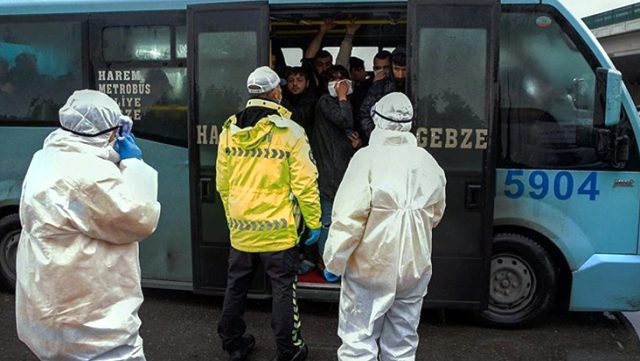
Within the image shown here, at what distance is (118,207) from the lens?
2.53 meters

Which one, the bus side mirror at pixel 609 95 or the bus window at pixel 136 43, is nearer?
the bus side mirror at pixel 609 95

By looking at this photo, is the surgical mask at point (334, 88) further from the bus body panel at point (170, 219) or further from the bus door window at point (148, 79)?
the bus body panel at point (170, 219)

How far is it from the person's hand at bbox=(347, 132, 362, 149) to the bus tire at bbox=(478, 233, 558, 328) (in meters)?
1.38

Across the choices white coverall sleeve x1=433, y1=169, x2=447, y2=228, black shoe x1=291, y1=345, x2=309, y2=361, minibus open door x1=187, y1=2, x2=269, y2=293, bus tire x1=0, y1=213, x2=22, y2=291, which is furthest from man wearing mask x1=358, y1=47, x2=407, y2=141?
bus tire x1=0, y1=213, x2=22, y2=291

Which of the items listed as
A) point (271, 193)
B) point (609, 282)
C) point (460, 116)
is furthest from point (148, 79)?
point (609, 282)

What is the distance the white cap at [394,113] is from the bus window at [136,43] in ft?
7.60

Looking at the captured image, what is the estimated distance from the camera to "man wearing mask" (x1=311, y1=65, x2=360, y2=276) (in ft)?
17.2

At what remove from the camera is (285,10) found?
15.4 ft

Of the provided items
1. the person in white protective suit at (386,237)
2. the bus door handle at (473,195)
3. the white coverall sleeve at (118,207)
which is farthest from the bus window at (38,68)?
the bus door handle at (473,195)

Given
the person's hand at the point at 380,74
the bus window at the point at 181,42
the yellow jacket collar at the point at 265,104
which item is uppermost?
the bus window at the point at 181,42

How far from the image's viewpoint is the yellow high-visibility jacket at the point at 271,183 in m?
3.86

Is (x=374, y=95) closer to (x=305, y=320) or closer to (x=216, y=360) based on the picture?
(x=305, y=320)

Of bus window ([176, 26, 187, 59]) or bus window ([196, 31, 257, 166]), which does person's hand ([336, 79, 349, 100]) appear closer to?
bus window ([196, 31, 257, 166])

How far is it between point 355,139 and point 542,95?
5.00ft
